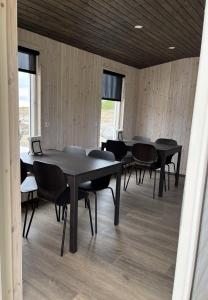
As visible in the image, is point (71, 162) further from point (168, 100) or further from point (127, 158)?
point (168, 100)

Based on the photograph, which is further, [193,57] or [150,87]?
[150,87]

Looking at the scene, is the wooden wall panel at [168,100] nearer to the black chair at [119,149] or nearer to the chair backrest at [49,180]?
the black chair at [119,149]

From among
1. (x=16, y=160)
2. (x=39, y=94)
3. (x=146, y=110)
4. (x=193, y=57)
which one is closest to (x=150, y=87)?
(x=146, y=110)

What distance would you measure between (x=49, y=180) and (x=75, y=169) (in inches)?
10.2

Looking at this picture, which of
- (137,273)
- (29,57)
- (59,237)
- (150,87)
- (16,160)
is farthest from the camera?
(150,87)

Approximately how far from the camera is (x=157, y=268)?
82.0 inches

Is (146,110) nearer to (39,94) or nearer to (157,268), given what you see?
(39,94)


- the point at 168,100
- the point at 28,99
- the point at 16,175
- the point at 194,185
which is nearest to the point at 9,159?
the point at 16,175

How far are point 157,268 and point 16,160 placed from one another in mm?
1525

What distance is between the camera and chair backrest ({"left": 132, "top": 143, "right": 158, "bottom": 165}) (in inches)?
152

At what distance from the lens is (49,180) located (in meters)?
2.21

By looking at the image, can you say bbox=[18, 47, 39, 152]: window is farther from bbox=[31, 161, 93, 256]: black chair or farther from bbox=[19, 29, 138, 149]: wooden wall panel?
bbox=[31, 161, 93, 256]: black chair

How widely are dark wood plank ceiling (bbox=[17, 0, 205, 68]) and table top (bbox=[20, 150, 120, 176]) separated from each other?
1.59m

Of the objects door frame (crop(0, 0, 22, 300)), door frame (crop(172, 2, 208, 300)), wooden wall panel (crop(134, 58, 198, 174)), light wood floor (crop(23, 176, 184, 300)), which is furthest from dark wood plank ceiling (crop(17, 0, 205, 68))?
light wood floor (crop(23, 176, 184, 300))
